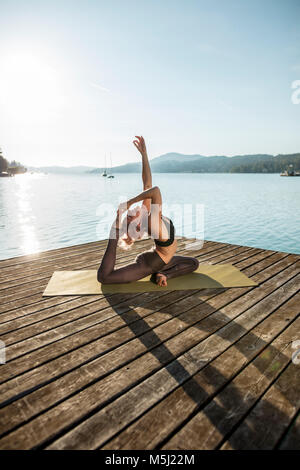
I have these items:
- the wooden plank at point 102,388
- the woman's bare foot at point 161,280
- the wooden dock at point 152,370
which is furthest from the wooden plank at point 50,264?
the wooden plank at point 102,388

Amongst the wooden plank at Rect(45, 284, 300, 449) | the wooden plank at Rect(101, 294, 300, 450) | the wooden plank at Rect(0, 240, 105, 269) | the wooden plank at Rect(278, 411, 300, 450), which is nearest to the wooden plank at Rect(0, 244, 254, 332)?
the wooden plank at Rect(45, 284, 300, 449)

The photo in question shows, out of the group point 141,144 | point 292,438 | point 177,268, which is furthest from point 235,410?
point 141,144

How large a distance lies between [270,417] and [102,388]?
0.97 m

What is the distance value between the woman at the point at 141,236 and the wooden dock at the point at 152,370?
0.35 metres

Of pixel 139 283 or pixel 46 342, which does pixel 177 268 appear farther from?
pixel 46 342

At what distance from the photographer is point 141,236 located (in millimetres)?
3252

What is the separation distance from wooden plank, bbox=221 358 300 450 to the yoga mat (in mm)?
1637

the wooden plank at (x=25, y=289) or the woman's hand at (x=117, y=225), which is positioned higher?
the woman's hand at (x=117, y=225)

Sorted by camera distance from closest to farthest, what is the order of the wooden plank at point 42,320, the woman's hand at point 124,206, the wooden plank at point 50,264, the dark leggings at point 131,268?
the wooden plank at point 42,320 → the woman's hand at point 124,206 → the dark leggings at point 131,268 → the wooden plank at point 50,264

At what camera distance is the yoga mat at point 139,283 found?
3.33 metres

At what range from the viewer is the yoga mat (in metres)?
3.33

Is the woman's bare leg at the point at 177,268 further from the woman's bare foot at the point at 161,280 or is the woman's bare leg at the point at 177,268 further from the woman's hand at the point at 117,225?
the woman's hand at the point at 117,225

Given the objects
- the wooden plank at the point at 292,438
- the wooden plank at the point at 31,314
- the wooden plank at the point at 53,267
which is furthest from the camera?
the wooden plank at the point at 53,267
